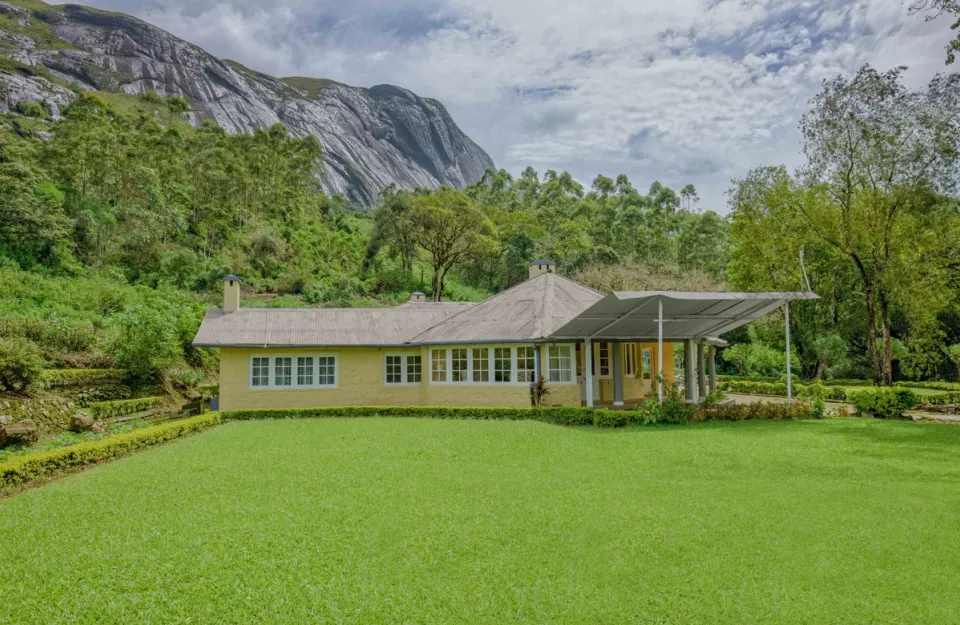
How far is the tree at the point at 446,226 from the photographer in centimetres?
3500

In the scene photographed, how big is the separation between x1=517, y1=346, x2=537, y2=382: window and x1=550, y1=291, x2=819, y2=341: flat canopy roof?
141 cm

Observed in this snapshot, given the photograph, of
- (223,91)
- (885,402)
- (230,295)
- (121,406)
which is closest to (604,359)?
(885,402)

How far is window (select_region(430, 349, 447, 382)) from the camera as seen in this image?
58.8 ft

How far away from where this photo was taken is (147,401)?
17625 millimetres

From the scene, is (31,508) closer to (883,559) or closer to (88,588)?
(88,588)

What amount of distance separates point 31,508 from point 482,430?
8.20 metres

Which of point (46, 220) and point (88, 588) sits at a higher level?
point (46, 220)

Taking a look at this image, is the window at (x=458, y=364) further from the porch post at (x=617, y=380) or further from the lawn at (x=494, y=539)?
the lawn at (x=494, y=539)

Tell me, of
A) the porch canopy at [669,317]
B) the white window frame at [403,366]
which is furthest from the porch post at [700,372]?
the white window frame at [403,366]

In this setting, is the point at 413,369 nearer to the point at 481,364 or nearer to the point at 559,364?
the point at 481,364

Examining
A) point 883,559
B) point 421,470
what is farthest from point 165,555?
point 883,559

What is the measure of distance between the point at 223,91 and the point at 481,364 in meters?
117

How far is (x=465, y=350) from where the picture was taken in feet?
57.6

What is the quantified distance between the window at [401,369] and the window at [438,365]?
3.87 feet
